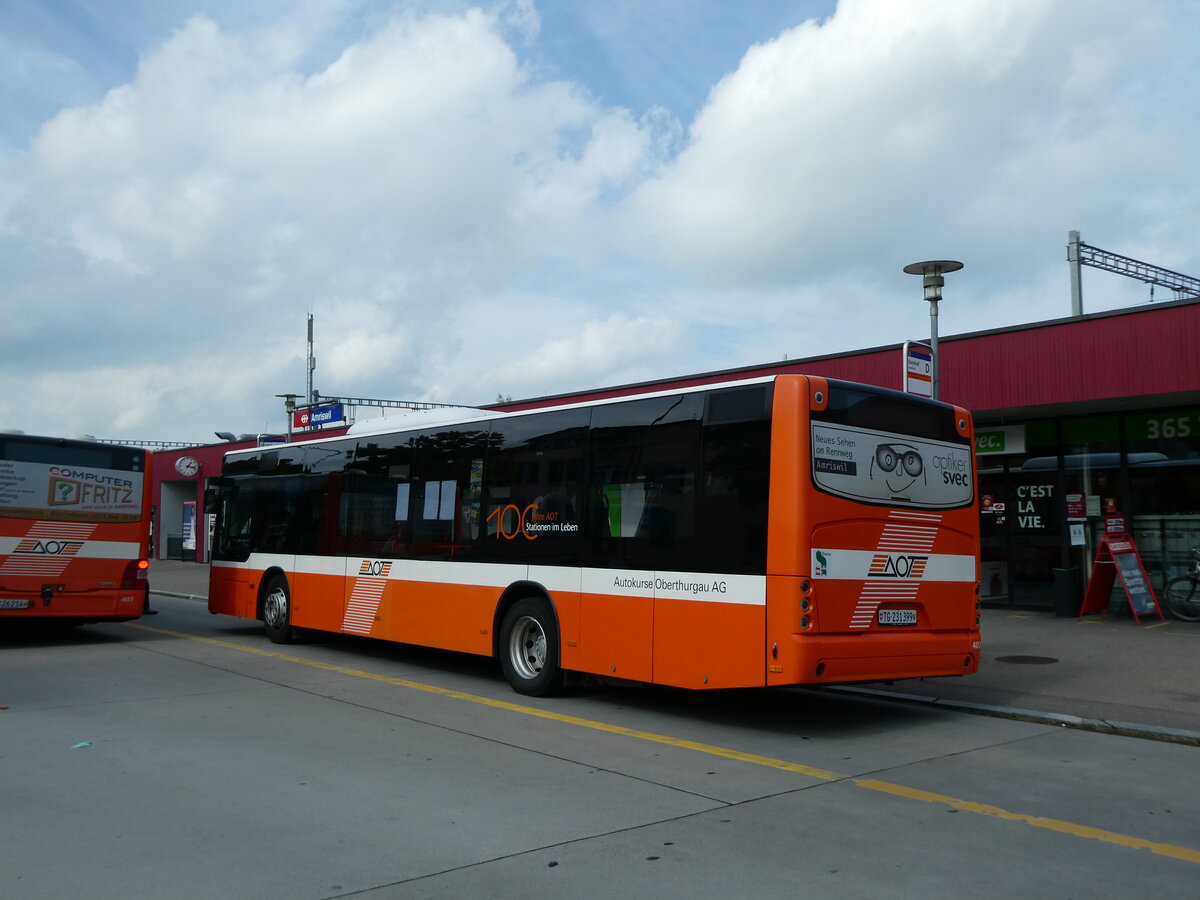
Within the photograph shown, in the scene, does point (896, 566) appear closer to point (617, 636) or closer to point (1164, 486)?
point (617, 636)

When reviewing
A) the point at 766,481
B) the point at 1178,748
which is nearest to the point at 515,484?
the point at 766,481

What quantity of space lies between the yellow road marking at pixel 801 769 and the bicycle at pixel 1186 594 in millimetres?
10777

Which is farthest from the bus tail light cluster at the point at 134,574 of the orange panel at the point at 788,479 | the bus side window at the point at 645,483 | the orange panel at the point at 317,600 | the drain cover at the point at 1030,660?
the drain cover at the point at 1030,660

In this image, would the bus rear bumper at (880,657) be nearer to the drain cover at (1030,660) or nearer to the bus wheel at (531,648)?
the bus wheel at (531,648)

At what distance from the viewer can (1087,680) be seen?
1101cm

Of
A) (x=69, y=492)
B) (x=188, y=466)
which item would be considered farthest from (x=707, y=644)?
(x=188, y=466)

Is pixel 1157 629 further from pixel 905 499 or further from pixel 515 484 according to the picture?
pixel 515 484

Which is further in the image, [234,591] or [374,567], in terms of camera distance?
[234,591]

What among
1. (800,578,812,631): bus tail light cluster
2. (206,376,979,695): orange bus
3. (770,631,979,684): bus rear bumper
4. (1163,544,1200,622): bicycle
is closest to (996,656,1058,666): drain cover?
(770,631,979,684): bus rear bumper

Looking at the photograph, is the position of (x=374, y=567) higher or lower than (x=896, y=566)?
lower

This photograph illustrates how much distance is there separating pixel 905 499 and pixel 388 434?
6650 millimetres

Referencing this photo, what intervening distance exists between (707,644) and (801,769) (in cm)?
158

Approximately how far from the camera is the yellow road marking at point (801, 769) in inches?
219

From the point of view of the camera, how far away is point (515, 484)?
10.9 metres
